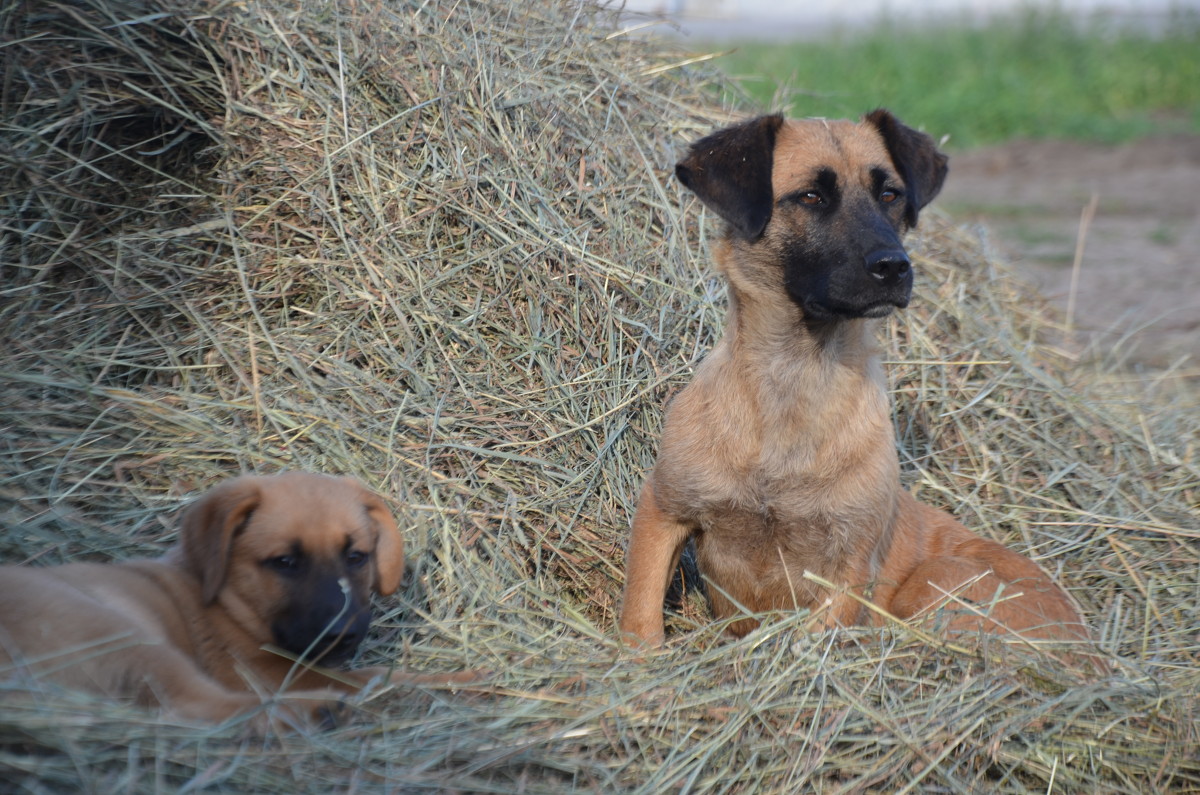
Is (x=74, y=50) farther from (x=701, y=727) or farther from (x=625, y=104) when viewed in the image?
(x=701, y=727)

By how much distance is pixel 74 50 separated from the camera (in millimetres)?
4707

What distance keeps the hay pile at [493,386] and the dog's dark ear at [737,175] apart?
1.07 metres

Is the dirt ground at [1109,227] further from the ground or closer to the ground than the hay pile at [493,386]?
closer to the ground

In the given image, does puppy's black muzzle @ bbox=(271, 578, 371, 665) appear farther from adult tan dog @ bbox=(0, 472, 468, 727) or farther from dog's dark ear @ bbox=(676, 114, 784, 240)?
dog's dark ear @ bbox=(676, 114, 784, 240)

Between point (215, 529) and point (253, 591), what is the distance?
0.81 feet

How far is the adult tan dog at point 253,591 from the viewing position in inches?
121

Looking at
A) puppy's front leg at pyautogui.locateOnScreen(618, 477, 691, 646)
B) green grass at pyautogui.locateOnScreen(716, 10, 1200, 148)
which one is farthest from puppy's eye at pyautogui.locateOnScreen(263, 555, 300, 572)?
green grass at pyautogui.locateOnScreen(716, 10, 1200, 148)

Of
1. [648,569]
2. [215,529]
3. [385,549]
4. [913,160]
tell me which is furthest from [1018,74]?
[215,529]

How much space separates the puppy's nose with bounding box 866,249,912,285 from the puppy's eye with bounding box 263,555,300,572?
7.14 ft

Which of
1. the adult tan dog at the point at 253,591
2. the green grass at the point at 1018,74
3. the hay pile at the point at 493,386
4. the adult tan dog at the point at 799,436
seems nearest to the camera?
the adult tan dog at the point at 253,591

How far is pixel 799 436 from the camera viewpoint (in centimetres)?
405

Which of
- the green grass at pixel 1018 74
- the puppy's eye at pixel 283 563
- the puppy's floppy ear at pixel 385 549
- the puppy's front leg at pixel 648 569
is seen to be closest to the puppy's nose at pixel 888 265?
the puppy's front leg at pixel 648 569

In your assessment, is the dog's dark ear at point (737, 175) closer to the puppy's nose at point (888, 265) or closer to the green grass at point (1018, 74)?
the puppy's nose at point (888, 265)

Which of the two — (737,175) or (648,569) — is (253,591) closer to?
(648,569)
